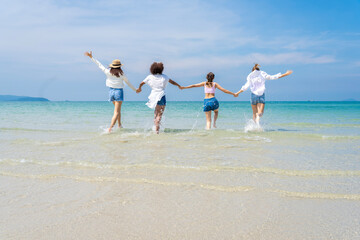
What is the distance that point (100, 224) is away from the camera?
8.00 ft

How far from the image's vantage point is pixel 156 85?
29.0ft

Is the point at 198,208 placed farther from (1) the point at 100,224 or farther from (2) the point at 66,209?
(2) the point at 66,209

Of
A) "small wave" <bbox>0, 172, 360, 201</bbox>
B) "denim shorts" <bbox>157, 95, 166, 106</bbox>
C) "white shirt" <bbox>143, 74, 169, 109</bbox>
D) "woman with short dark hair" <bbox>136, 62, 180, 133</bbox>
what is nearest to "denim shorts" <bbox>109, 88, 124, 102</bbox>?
"woman with short dark hair" <bbox>136, 62, 180, 133</bbox>

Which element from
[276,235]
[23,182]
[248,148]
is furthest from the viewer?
[248,148]

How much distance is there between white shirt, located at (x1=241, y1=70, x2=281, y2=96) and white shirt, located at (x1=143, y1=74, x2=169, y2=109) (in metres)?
2.66

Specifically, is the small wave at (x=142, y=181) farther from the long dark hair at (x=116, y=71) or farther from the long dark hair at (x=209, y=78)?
the long dark hair at (x=209, y=78)

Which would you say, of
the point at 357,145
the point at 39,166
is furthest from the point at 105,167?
the point at 357,145

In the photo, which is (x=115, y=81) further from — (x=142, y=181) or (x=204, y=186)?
(x=204, y=186)

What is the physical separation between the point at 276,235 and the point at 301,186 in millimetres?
1342

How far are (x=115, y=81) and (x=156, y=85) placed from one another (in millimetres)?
1212

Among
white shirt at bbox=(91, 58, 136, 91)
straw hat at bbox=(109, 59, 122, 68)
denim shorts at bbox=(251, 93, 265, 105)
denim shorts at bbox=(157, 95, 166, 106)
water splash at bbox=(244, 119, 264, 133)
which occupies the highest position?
straw hat at bbox=(109, 59, 122, 68)

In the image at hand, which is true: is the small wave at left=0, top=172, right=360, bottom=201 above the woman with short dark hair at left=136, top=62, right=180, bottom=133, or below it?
below

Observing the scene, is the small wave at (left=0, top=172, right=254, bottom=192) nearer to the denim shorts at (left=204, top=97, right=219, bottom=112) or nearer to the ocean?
the ocean

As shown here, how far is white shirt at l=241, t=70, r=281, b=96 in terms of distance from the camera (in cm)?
970
